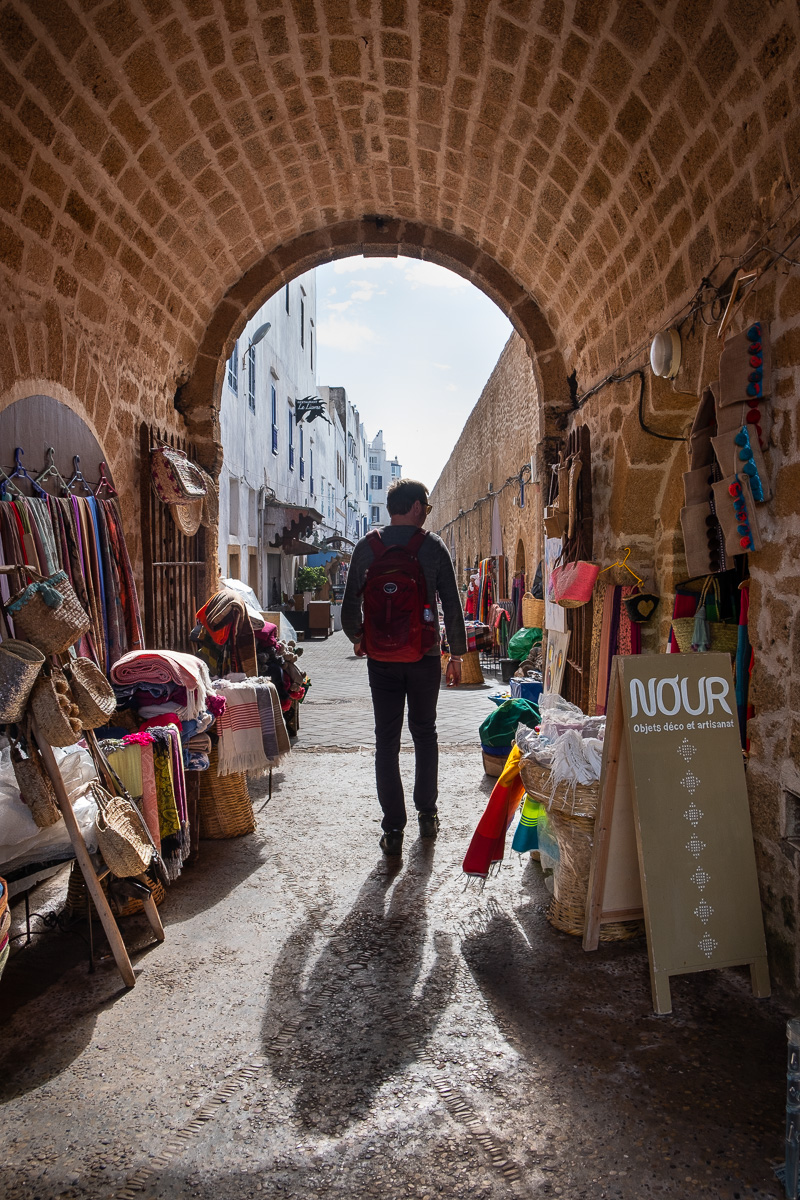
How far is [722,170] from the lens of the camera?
3223mm

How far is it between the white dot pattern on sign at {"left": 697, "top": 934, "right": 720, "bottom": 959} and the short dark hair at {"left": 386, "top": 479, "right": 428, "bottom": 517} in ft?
7.95

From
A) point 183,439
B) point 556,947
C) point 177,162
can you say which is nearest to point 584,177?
point 177,162

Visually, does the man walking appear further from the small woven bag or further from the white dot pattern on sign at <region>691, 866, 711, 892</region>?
the small woven bag

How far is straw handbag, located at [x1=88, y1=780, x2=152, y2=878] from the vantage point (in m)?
2.88

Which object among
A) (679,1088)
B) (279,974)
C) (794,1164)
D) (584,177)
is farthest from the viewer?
(584,177)

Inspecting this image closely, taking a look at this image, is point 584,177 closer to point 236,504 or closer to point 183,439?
point 183,439

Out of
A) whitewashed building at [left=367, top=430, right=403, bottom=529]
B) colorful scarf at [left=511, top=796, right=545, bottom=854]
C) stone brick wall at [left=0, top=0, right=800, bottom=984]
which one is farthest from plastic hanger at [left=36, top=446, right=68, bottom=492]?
whitewashed building at [left=367, top=430, right=403, bottom=529]

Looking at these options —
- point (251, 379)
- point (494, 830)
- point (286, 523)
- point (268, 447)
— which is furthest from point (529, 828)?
point (268, 447)

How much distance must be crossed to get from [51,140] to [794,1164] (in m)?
4.73

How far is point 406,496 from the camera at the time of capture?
13.6ft

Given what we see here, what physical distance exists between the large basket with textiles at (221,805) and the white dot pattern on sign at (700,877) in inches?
105

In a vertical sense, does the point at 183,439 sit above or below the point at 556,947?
above

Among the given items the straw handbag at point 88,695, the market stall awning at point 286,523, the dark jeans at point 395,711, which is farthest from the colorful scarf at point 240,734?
the market stall awning at point 286,523

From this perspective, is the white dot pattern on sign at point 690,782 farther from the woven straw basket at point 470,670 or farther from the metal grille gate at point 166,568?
the woven straw basket at point 470,670
